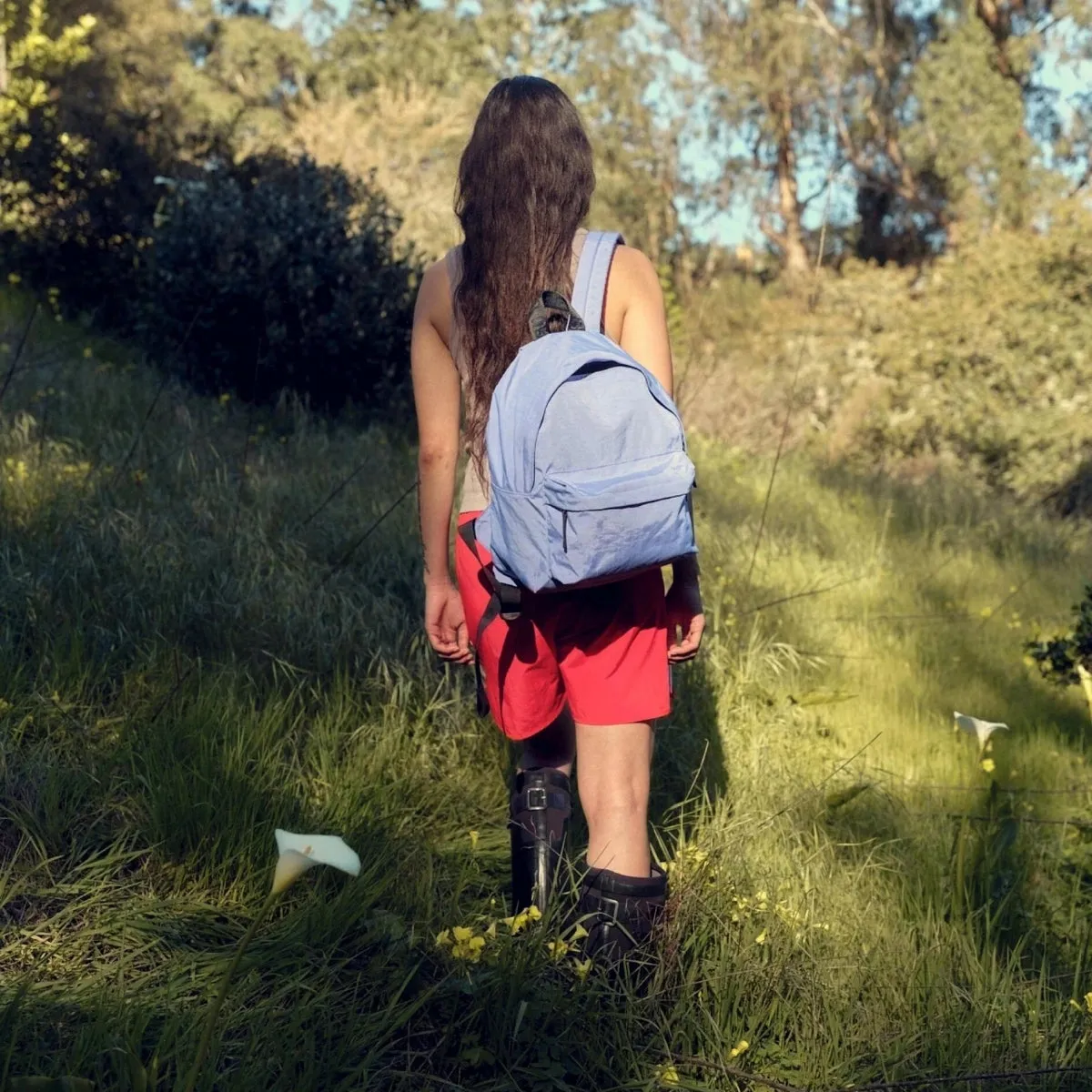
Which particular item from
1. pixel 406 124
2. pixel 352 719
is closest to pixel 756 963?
pixel 352 719

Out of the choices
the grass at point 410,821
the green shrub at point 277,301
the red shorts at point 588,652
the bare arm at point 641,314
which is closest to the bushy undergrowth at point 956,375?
the green shrub at point 277,301

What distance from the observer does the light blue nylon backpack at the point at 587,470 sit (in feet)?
7.55

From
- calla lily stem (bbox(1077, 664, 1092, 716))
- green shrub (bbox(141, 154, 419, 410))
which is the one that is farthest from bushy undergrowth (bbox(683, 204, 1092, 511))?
calla lily stem (bbox(1077, 664, 1092, 716))

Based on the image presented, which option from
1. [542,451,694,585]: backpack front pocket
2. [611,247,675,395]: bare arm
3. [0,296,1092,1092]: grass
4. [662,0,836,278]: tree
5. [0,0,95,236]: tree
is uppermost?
[662,0,836,278]: tree

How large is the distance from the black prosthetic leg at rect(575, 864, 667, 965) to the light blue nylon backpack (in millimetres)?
687

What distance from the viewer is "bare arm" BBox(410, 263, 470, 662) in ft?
9.26

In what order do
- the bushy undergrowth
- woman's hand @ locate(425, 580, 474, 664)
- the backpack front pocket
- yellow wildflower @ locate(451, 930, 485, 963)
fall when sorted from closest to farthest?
the backpack front pocket
yellow wildflower @ locate(451, 930, 485, 963)
woman's hand @ locate(425, 580, 474, 664)
the bushy undergrowth

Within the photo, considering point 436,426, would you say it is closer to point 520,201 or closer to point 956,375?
point 520,201

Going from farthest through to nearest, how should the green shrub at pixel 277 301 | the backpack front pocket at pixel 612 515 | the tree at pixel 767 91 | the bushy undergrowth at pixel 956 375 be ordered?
the tree at pixel 767 91 < the bushy undergrowth at pixel 956 375 < the green shrub at pixel 277 301 < the backpack front pocket at pixel 612 515

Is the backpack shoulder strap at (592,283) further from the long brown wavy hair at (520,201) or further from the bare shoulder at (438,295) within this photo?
the bare shoulder at (438,295)

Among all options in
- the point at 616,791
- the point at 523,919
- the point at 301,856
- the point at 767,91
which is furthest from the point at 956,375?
the point at 301,856

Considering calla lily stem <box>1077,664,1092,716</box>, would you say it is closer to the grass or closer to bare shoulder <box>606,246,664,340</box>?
the grass

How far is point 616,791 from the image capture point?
268cm

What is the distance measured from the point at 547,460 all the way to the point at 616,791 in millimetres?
749
